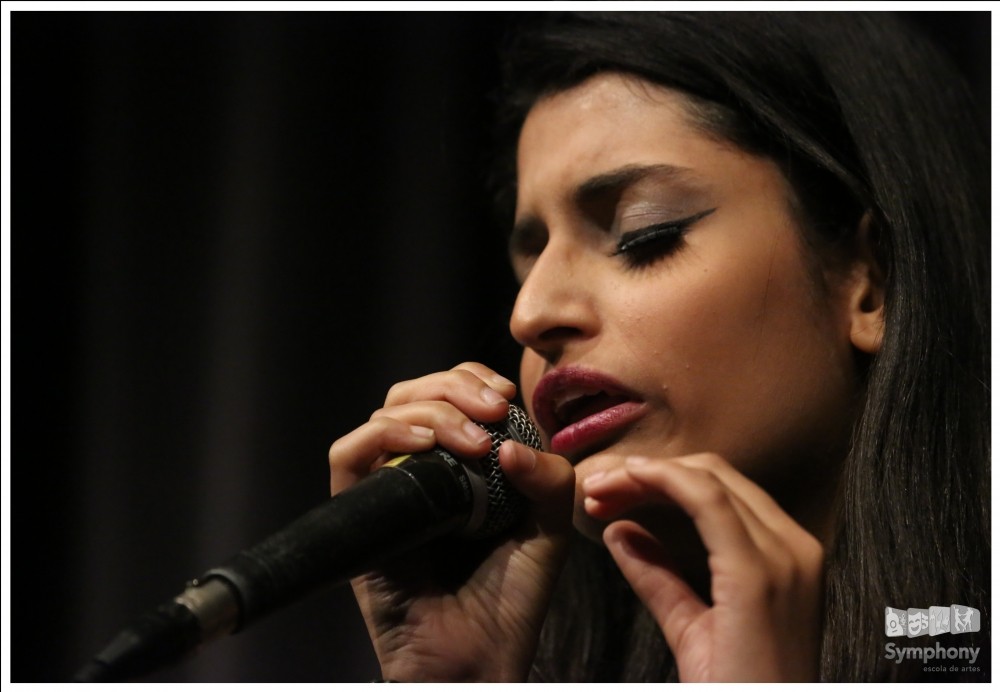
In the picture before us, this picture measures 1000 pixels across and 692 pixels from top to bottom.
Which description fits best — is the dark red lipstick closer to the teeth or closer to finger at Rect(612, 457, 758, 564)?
the teeth

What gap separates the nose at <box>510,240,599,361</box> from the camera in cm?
121

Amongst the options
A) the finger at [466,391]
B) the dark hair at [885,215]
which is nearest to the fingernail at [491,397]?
the finger at [466,391]

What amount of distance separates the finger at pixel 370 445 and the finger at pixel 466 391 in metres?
0.06

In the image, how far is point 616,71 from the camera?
1.31 m

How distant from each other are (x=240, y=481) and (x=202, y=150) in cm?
51

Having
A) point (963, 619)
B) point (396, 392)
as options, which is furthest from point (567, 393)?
point (963, 619)

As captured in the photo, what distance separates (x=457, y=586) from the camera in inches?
47.7

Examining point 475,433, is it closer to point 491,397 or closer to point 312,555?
point 491,397

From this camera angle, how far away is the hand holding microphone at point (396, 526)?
0.81 metres

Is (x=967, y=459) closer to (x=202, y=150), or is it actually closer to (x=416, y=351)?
(x=416, y=351)

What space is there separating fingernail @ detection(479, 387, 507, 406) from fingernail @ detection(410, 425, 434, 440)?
0.07 m

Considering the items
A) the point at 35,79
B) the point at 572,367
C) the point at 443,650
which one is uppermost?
the point at 35,79

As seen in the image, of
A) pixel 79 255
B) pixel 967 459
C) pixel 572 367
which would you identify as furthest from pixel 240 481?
pixel 967 459

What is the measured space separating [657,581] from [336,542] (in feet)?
1.13
